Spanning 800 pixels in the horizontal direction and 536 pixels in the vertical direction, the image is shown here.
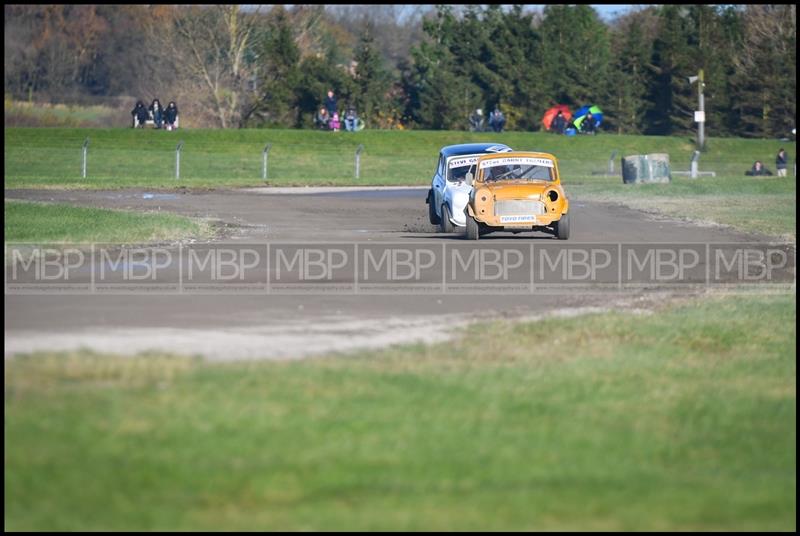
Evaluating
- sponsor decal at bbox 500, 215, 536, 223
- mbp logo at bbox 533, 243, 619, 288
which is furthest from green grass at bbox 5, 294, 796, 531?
sponsor decal at bbox 500, 215, 536, 223

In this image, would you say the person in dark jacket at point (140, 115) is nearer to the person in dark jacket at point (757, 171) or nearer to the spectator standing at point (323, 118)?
the spectator standing at point (323, 118)

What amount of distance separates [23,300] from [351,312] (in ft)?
11.0

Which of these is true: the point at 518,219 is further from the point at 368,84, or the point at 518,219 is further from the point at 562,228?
the point at 368,84

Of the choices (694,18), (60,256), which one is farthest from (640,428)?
(694,18)

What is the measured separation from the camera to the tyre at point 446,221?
76.2ft

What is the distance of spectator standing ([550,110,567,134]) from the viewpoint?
63.4 meters

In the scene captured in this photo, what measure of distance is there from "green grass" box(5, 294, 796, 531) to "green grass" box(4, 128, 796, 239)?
20128mm

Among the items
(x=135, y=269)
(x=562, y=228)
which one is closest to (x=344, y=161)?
(x=562, y=228)

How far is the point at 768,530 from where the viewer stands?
21.7 ft

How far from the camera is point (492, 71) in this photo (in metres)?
69.1

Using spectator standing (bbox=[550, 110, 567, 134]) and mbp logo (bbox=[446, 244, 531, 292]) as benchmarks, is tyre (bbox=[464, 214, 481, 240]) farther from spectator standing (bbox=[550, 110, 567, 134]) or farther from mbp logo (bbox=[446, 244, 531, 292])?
spectator standing (bbox=[550, 110, 567, 134])

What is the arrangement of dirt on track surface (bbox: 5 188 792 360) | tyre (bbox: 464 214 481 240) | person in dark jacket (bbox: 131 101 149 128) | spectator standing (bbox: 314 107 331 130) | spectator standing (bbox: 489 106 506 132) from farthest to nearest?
1. spectator standing (bbox: 489 106 506 132)
2. spectator standing (bbox: 314 107 331 130)
3. person in dark jacket (bbox: 131 101 149 128)
4. tyre (bbox: 464 214 481 240)
5. dirt on track surface (bbox: 5 188 792 360)

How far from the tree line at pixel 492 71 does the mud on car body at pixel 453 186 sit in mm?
38338

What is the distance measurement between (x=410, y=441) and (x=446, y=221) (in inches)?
610
